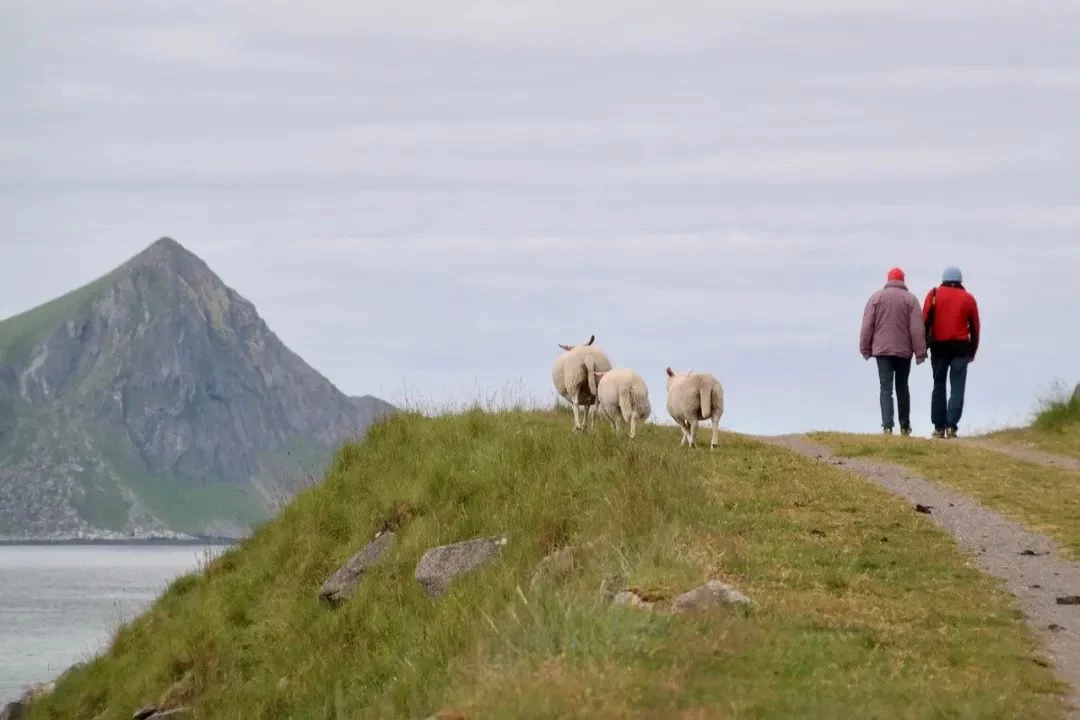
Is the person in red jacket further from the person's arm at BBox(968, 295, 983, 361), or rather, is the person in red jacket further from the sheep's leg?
the sheep's leg

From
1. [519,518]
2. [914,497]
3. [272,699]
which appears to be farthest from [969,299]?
[272,699]

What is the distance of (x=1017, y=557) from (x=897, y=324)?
13246mm

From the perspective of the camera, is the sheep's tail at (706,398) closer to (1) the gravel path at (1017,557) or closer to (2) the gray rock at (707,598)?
(1) the gravel path at (1017,557)

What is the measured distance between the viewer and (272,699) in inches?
864

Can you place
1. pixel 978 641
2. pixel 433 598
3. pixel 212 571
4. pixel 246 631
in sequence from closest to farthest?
1. pixel 978 641
2. pixel 433 598
3. pixel 246 631
4. pixel 212 571

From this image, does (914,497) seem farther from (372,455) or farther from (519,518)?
(372,455)

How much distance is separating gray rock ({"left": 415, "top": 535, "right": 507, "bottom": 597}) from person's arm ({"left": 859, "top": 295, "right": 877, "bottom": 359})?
1314 centimetres

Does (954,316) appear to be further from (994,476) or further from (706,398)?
(706,398)

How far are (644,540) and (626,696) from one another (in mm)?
5528

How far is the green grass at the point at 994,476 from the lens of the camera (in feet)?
70.4

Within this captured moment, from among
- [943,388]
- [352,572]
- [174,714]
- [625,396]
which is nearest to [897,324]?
[943,388]

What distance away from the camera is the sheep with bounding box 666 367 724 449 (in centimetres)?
2547

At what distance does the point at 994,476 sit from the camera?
25438mm

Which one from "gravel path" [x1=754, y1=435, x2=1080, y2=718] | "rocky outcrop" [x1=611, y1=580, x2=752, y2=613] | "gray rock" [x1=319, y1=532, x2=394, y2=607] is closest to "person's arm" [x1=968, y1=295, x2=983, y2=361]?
"gravel path" [x1=754, y1=435, x2=1080, y2=718]
